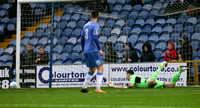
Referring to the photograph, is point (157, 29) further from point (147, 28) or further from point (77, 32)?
point (77, 32)

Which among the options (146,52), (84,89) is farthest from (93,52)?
(146,52)

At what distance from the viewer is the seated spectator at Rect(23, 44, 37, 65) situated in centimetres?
1551

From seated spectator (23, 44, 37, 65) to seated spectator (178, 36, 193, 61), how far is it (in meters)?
6.10

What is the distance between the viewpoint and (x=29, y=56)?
622 inches

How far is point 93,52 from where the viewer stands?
9586 millimetres

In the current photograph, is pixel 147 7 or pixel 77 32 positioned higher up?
pixel 147 7

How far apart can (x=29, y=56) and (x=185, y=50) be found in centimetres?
647

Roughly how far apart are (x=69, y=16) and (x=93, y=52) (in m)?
9.90

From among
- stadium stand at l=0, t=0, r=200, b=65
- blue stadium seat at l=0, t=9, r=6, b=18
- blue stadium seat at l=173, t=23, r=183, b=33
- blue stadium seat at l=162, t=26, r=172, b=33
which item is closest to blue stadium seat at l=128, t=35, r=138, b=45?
stadium stand at l=0, t=0, r=200, b=65

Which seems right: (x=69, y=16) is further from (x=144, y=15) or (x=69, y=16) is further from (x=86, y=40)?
(x=86, y=40)

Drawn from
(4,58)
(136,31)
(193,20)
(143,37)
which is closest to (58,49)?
(4,58)

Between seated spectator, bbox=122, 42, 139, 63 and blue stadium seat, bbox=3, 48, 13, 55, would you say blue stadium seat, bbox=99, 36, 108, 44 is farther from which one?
blue stadium seat, bbox=3, 48, 13, 55

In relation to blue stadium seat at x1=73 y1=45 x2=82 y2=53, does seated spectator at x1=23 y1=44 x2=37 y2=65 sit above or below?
below

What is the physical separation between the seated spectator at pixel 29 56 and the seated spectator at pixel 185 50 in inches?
240
